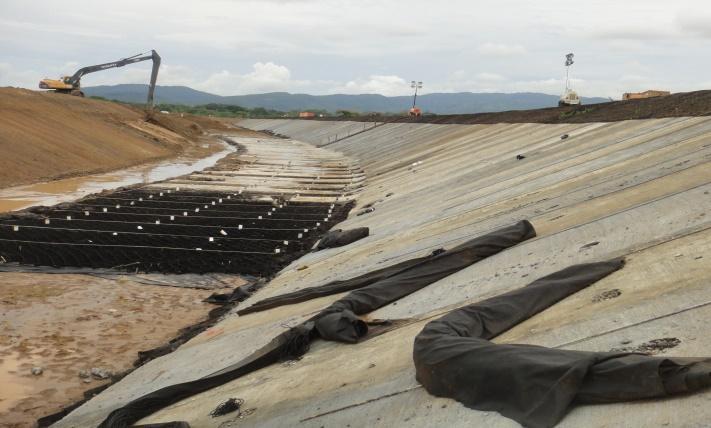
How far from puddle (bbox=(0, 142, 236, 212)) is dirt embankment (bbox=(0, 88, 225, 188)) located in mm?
955

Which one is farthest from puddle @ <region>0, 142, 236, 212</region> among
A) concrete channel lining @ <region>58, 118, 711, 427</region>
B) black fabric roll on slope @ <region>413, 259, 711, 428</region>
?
black fabric roll on slope @ <region>413, 259, 711, 428</region>

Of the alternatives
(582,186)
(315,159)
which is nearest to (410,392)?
(582,186)

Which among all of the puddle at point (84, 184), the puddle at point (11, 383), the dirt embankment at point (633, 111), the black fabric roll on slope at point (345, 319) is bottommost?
the puddle at point (11, 383)

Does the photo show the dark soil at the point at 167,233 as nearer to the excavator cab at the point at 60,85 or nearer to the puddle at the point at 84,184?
the puddle at the point at 84,184

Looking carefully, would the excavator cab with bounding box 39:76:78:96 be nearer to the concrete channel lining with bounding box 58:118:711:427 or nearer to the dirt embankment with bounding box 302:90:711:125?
the dirt embankment with bounding box 302:90:711:125

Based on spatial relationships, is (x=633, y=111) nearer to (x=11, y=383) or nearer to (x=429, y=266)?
(x=429, y=266)

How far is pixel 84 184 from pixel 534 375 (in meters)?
25.0

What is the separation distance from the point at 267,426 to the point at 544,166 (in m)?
11.1

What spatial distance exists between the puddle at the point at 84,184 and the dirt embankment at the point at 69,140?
3.13 ft

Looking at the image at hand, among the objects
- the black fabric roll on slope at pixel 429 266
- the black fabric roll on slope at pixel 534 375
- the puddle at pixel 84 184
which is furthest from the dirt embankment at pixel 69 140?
the black fabric roll on slope at pixel 534 375

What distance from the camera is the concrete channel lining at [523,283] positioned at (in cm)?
469

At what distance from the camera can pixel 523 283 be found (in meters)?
6.67

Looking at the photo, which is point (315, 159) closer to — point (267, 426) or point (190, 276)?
point (190, 276)

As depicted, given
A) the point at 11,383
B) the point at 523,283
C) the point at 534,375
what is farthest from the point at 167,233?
the point at 534,375
